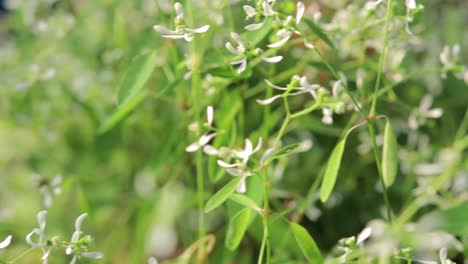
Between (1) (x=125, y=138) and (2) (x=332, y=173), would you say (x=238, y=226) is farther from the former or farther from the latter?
(1) (x=125, y=138)

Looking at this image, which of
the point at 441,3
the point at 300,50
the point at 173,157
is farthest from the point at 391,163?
the point at 441,3

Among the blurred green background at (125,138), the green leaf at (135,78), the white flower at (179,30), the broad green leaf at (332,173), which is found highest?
the white flower at (179,30)

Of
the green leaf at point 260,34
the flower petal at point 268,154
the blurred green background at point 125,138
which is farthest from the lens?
the blurred green background at point 125,138

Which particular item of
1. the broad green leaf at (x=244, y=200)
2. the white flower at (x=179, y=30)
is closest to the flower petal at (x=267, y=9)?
the white flower at (x=179, y=30)

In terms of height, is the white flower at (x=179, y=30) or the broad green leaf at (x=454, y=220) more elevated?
the white flower at (x=179, y=30)

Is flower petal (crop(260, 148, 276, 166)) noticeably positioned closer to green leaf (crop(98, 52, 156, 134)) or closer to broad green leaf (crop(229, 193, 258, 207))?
broad green leaf (crop(229, 193, 258, 207))

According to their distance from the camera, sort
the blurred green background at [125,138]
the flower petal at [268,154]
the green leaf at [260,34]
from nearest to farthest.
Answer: the flower petal at [268,154]
the green leaf at [260,34]
the blurred green background at [125,138]

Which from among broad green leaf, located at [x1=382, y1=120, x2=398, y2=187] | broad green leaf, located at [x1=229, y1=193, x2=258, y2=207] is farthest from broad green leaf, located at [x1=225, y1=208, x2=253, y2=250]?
broad green leaf, located at [x1=382, y1=120, x2=398, y2=187]

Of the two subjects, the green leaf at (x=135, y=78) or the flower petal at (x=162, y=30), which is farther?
the green leaf at (x=135, y=78)

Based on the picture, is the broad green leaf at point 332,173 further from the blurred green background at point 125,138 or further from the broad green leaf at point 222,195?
the blurred green background at point 125,138
